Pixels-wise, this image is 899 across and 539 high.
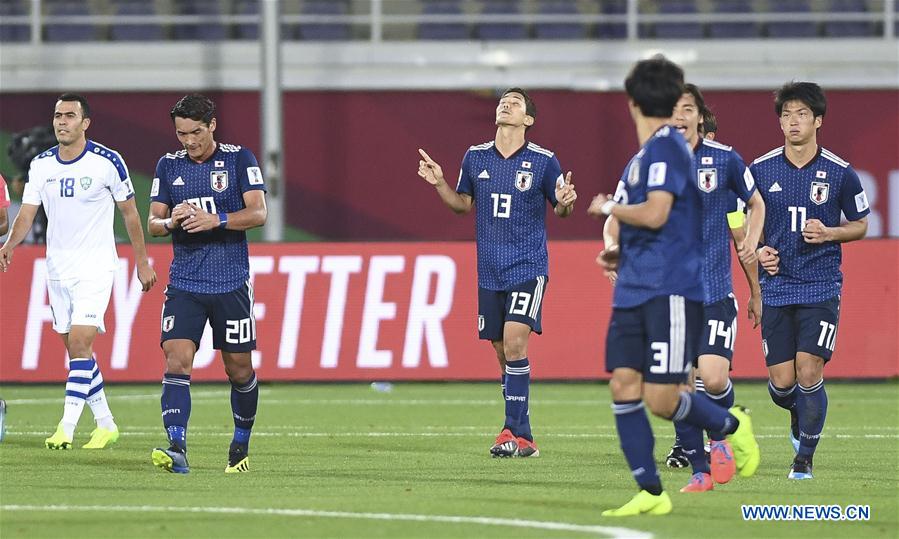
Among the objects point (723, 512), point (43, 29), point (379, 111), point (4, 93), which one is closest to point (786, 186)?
point (723, 512)

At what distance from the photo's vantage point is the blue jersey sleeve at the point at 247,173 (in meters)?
9.16

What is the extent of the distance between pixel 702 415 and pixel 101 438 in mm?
4702

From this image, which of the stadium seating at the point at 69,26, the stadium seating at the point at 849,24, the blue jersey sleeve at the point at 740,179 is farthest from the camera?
the stadium seating at the point at 849,24

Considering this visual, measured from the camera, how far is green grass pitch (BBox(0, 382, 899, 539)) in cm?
677

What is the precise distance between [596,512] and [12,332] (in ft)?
31.8

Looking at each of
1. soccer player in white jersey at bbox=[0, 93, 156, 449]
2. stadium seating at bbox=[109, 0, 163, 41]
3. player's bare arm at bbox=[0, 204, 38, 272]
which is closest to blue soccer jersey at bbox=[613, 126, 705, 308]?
soccer player in white jersey at bbox=[0, 93, 156, 449]

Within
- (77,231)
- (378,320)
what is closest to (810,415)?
(77,231)

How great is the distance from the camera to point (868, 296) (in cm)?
1575

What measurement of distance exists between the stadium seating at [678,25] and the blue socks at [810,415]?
14.3 metres

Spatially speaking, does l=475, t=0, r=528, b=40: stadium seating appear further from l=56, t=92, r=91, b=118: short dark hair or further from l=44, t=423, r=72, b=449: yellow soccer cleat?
l=44, t=423, r=72, b=449: yellow soccer cleat

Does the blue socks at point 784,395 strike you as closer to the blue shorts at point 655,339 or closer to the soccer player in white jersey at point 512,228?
the soccer player in white jersey at point 512,228

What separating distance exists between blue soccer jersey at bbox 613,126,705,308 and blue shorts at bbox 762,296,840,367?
7.45 feet

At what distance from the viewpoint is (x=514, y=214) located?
1075 cm

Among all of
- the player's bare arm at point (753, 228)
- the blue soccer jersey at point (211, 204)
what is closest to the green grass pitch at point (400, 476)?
the blue soccer jersey at point (211, 204)
